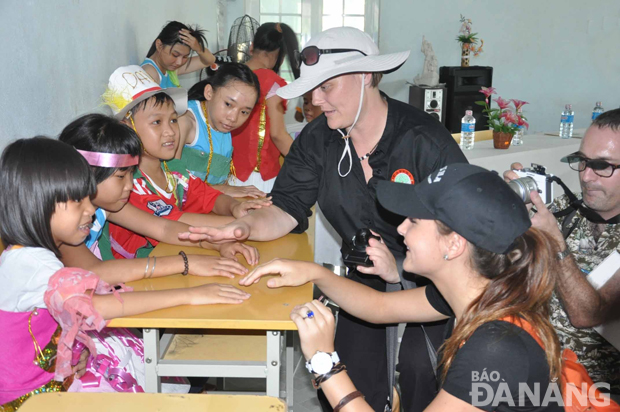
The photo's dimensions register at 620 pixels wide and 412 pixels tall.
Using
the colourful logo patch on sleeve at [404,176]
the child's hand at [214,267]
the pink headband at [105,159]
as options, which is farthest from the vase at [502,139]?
the pink headband at [105,159]

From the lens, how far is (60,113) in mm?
2490

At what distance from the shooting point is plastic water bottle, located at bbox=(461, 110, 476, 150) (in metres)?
4.13

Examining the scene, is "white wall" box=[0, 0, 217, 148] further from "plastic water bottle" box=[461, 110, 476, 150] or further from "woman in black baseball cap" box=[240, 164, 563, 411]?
"plastic water bottle" box=[461, 110, 476, 150]

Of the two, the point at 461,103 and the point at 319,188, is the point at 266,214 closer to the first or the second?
the point at 319,188

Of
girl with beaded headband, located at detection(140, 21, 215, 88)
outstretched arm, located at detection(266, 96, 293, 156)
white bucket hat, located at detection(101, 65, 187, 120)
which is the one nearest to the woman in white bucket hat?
white bucket hat, located at detection(101, 65, 187, 120)

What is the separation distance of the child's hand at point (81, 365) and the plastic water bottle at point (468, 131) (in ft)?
10.3

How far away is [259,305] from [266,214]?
601 mm

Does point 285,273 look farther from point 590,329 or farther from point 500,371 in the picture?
point 590,329

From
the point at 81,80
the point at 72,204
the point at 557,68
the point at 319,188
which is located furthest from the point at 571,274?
the point at 557,68

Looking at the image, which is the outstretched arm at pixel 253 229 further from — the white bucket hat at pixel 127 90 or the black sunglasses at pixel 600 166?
the black sunglasses at pixel 600 166

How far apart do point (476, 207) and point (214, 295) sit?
77 centimetres

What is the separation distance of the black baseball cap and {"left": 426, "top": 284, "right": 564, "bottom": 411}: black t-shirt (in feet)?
0.58

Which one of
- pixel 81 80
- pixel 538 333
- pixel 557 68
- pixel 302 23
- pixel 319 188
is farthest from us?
pixel 557 68

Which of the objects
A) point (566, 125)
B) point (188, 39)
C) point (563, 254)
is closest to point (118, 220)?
point (563, 254)
